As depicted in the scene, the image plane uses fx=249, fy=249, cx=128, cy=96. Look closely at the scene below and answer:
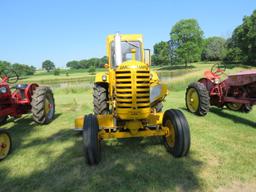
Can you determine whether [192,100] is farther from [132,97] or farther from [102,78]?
[132,97]

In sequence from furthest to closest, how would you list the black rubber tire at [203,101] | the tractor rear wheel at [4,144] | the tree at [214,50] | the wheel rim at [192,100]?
1. the tree at [214,50]
2. the wheel rim at [192,100]
3. the black rubber tire at [203,101]
4. the tractor rear wheel at [4,144]

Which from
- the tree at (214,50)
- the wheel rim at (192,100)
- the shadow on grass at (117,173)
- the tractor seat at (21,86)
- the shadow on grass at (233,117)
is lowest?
the shadow on grass at (117,173)

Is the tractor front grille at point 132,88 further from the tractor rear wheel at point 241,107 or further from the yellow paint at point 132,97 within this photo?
the tractor rear wheel at point 241,107

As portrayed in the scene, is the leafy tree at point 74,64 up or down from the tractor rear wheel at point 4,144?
up

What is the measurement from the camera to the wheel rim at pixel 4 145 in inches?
183

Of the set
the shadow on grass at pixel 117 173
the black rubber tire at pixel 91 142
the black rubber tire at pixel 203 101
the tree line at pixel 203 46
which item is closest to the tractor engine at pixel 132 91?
the black rubber tire at pixel 91 142

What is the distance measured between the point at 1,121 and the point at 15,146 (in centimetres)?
246

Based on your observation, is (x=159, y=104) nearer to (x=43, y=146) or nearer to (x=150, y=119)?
(x=150, y=119)

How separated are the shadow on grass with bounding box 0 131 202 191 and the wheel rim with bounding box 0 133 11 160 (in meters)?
→ 0.50

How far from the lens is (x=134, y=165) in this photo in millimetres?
4086

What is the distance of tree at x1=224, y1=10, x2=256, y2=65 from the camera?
43812 mm

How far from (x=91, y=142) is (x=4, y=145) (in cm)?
197

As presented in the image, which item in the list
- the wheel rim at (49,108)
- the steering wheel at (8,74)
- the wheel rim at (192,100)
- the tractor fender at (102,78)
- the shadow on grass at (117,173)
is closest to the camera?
the shadow on grass at (117,173)

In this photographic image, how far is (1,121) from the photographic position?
24.2 feet
